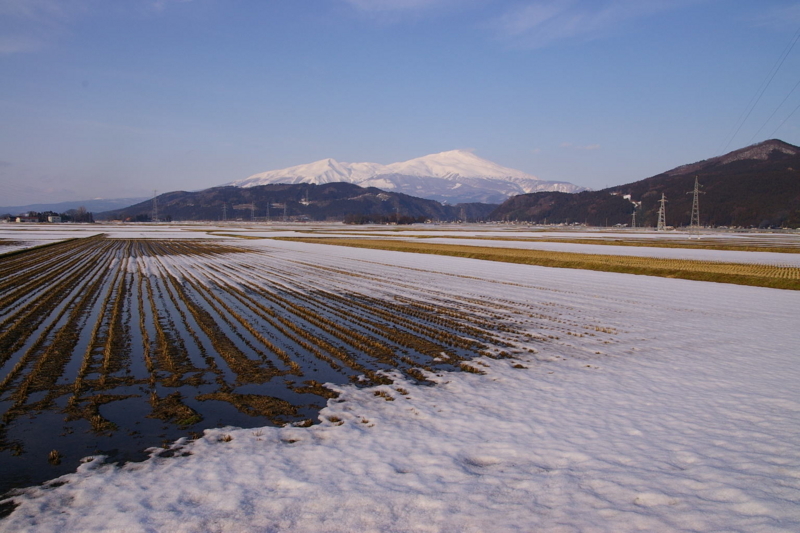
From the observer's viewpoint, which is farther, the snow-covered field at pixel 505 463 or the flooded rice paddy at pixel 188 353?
the flooded rice paddy at pixel 188 353

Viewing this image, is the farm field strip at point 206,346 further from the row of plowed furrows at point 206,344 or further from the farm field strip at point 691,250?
the farm field strip at point 691,250

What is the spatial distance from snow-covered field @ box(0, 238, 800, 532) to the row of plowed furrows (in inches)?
45.7

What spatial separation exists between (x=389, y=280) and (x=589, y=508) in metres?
18.3

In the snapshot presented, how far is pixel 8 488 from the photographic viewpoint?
4.99 metres

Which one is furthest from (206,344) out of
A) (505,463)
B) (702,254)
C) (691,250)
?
(691,250)

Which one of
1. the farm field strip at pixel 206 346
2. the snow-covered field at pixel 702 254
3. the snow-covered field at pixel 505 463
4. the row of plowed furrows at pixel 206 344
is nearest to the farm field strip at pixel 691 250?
the snow-covered field at pixel 702 254

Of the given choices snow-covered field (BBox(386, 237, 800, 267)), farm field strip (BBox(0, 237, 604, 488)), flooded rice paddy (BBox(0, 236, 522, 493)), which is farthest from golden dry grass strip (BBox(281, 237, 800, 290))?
flooded rice paddy (BBox(0, 236, 522, 493))

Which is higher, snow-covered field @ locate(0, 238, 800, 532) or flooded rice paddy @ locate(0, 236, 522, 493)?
flooded rice paddy @ locate(0, 236, 522, 493)

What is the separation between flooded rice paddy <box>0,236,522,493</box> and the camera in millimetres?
6492

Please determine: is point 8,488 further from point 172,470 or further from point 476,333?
point 476,333

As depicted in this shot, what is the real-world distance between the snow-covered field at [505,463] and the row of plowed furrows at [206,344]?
1.16 meters

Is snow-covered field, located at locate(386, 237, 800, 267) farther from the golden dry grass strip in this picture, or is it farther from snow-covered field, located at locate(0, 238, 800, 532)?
snow-covered field, located at locate(0, 238, 800, 532)

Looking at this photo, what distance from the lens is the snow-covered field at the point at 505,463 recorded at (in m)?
4.54

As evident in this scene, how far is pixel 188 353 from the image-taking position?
396 inches
